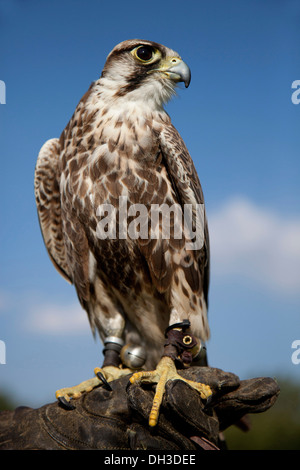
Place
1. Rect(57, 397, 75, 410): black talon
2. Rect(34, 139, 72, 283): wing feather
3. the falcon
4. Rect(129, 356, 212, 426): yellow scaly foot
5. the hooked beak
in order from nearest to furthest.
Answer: Rect(129, 356, 212, 426): yellow scaly foot < Rect(57, 397, 75, 410): black talon < the falcon < the hooked beak < Rect(34, 139, 72, 283): wing feather

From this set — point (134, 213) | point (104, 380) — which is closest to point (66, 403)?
point (104, 380)

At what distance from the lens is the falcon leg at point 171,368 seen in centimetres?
211

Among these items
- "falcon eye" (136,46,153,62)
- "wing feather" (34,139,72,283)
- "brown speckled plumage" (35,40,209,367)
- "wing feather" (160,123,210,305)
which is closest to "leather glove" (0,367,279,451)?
"brown speckled plumage" (35,40,209,367)

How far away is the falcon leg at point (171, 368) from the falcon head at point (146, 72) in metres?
1.40

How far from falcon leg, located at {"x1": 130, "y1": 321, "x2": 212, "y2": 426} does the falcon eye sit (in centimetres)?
160

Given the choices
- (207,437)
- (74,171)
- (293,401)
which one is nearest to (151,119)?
(74,171)

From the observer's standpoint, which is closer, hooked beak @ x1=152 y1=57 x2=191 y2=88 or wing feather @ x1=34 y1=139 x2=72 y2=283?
hooked beak @ x1=152 y1=57 x2=191 y2=88

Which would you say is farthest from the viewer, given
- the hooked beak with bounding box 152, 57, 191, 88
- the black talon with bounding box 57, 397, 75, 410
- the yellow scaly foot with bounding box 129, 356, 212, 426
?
the hooked beak with bounding box 152, 57, 191, 88

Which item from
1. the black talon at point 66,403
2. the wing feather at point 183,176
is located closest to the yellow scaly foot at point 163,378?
the black talon at point 66,403

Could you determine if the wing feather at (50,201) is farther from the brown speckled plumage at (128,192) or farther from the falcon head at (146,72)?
the falcon head at (146,72)

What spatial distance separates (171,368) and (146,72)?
68.1 inches

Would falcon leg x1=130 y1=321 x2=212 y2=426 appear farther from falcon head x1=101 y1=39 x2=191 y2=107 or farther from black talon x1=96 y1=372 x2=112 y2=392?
falcon head x1=101 y1=39 x2=191 y2=107

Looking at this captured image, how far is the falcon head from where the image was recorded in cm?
258
